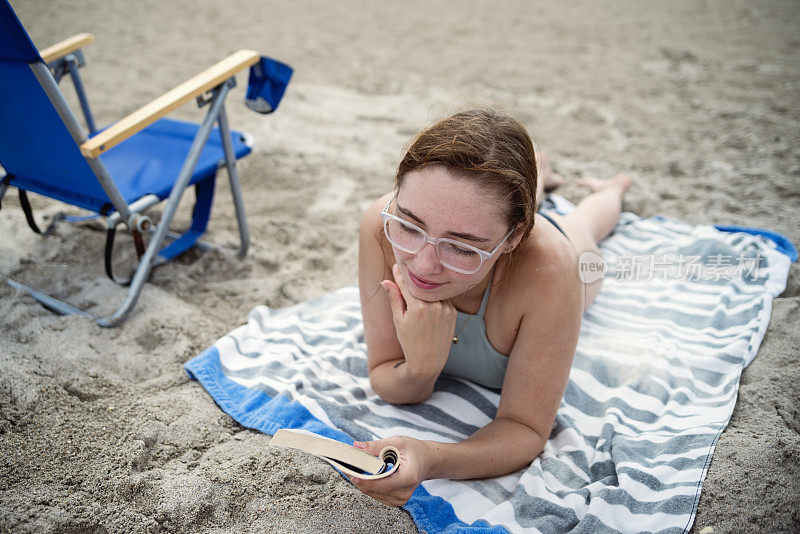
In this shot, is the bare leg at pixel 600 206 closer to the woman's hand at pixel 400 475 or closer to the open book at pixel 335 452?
the woman's hand at pixel 400 475

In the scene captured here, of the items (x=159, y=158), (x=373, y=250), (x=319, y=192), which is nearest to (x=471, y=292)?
(x=373, y=250)

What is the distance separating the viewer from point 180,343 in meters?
2.41

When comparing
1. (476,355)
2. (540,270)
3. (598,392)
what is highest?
(540,270)

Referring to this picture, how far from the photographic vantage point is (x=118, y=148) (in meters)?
2.86

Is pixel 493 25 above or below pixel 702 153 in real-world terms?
above

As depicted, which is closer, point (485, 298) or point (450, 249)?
point (450, 249)

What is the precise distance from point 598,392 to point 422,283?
109 centimetres

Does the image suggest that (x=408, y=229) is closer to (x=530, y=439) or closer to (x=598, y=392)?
(x=530, y=439)

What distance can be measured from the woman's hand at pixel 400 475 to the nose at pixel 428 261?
1.63 feet

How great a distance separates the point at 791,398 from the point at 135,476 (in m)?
2.29

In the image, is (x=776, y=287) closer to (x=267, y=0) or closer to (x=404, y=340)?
(x=404, y=340)

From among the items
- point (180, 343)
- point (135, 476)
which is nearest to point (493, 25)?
point (180, 343)

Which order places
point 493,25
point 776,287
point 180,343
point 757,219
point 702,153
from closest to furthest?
point 180,343 → point 776,287 → point 757,219 → point 702,153 → point 493,25

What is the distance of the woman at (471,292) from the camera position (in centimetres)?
153
